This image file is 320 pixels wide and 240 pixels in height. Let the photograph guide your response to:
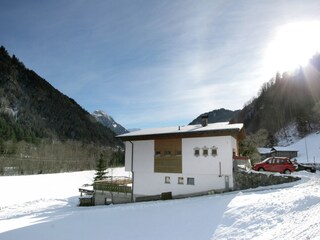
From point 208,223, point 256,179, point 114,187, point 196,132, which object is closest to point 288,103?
point 256,179

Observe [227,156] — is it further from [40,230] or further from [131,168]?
[40,230]

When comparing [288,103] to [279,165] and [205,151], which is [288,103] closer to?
[279,165]

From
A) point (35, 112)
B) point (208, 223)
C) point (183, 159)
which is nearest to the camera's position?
point (208, 223)

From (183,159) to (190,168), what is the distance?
1059mm

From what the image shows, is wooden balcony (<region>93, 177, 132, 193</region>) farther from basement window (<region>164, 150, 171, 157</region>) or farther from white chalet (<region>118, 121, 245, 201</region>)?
basement window (<region>164, 150, 171, 157</region>)

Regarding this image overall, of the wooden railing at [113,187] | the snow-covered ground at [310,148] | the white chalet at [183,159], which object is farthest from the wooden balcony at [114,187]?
the snow-covered ground at [310,148]

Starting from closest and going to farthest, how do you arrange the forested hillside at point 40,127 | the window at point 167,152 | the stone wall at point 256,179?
1. the stone wall at point 256,179
2. the window at point 167,152
3. the forested hillside at point 40,127

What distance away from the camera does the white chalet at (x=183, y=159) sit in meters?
21.1

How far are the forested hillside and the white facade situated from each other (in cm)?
5866

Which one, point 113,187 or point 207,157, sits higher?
point 207,157

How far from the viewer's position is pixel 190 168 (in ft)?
73.5

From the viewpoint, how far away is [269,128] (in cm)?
11569

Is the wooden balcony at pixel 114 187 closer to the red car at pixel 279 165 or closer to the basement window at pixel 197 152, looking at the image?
the basement window at pixel 197 152

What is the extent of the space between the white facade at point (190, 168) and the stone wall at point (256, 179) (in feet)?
2.45
